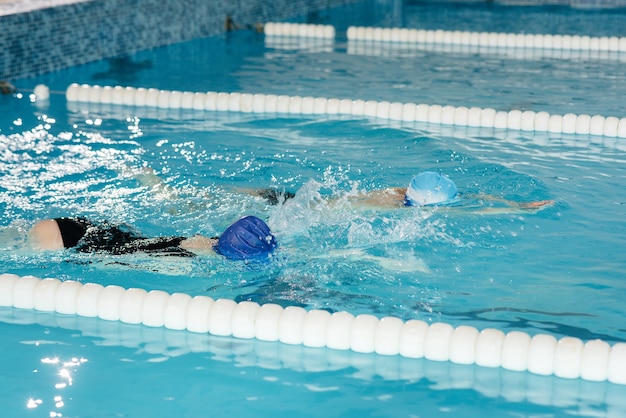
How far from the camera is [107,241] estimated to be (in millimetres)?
4492

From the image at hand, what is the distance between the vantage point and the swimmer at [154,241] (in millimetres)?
4352

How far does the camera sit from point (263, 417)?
3.16m

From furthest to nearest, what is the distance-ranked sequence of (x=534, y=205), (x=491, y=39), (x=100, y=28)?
(x=491, y=39), (x=100, y=28), (x=534, y=205)

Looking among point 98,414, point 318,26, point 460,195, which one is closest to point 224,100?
point 460,195

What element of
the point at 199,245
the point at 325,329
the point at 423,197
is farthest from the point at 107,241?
the point at 423,197

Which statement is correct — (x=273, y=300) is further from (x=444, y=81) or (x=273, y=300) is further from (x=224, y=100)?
(x=444, y=81)

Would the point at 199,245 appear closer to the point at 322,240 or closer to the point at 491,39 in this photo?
the point at 322,240

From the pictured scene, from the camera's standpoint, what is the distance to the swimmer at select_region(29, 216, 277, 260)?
435 cm

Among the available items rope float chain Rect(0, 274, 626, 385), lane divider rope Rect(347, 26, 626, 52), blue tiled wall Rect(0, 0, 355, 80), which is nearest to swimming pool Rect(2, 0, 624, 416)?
rope float chain Rect(0, 274, 626, 385)

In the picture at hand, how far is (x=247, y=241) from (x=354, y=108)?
10.5ft

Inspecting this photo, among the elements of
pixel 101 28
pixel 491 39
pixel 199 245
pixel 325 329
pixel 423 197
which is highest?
pixel 101 28

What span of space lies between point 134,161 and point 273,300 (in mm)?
2366

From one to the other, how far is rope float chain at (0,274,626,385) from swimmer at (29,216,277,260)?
1.12ft

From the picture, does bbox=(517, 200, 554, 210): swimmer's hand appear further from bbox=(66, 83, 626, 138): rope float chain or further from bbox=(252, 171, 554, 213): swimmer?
bbox=(66, 83, 626, 138): rope float chain
